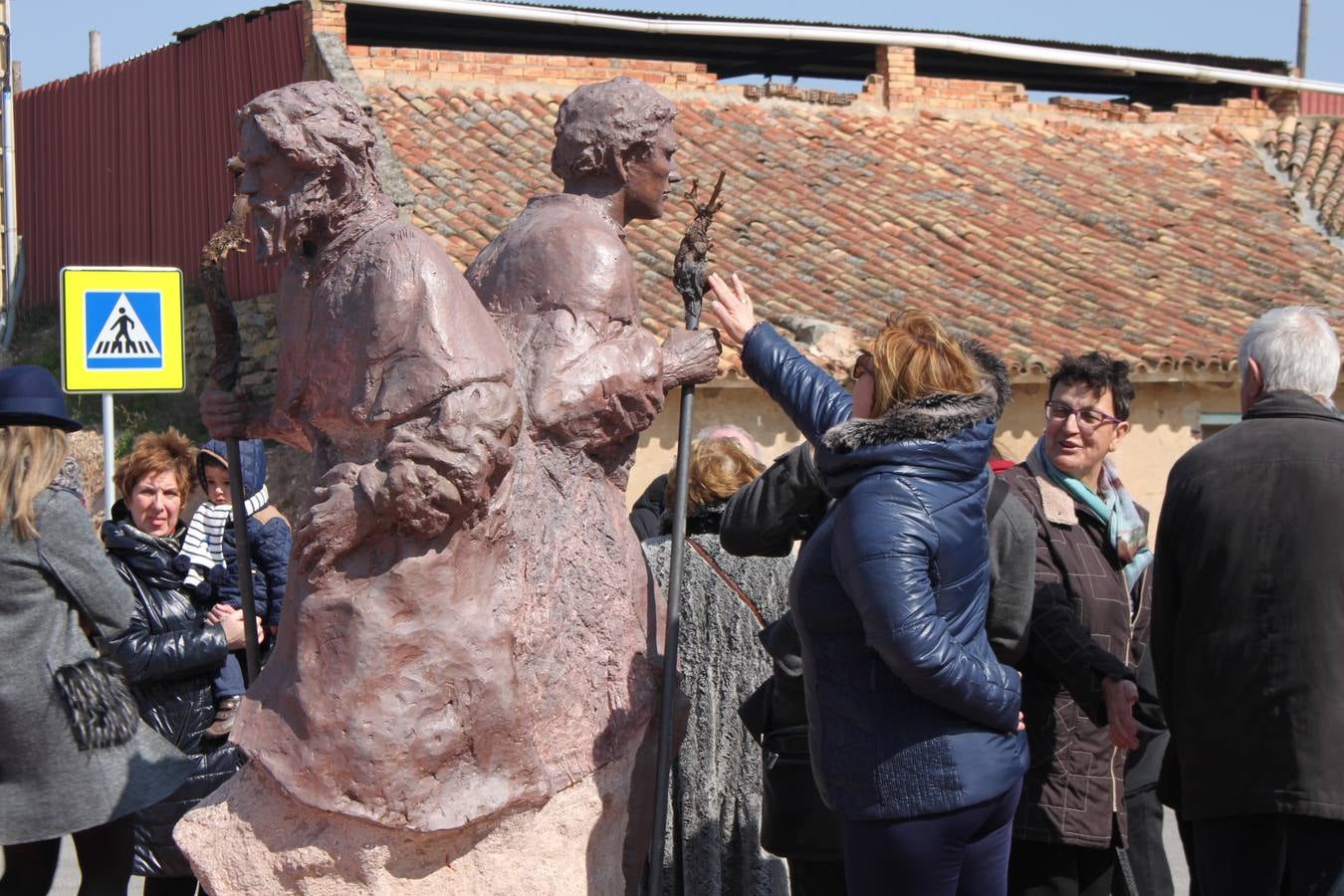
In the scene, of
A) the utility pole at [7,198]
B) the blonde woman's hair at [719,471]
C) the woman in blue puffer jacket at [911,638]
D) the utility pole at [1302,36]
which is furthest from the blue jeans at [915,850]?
the utility pole at [1302,36]

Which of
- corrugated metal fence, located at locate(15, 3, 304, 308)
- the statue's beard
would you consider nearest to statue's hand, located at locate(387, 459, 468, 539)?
the statue's beard

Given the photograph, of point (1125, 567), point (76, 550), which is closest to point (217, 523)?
point (76, 550)

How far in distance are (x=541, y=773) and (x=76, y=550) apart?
1.61 m

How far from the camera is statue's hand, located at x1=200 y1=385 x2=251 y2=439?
13.3 feet

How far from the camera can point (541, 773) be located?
11.9 ft

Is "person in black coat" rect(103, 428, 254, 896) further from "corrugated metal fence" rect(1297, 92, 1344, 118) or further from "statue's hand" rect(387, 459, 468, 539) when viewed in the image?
"corrugated metal fence" rect(1297, 92, 1344, 118)

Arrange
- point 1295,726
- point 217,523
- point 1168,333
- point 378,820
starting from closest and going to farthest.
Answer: point 378,820, point 1295,726, point 217,523, point 1168,333

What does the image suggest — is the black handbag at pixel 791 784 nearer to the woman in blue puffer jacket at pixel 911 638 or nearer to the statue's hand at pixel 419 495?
the woman in blue puffer jacket at pixel 911 638

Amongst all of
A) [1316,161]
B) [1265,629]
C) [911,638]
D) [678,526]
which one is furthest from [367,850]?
[1316,161]

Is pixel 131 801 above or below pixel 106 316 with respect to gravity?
below

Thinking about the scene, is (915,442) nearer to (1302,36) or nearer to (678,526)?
(678,526)

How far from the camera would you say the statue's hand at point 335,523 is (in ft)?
11.3

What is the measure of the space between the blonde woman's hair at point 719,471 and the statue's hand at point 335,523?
154 cm

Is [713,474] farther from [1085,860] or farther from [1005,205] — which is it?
[1005,205]
